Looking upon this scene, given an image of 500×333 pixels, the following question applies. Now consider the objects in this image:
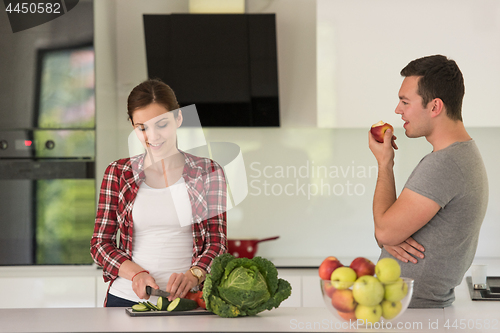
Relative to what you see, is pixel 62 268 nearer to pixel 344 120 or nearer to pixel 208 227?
pixel 208 227

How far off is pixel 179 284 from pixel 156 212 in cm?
25

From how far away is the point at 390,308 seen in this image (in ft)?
3.36

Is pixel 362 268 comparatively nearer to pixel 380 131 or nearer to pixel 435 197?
pixel 435 197

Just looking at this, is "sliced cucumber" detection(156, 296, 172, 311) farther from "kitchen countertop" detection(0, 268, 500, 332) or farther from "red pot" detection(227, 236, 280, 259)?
"red pot" detection(227, 236, 280, 259)

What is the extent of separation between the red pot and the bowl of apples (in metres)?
1.54

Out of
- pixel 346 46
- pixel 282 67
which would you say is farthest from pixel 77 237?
pixel 346 46

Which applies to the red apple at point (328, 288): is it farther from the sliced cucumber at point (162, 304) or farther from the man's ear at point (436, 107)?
the man's ear at point (436, 107)

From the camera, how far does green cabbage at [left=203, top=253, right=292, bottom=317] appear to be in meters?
1.14

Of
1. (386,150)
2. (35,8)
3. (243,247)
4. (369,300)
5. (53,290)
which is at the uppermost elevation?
(35,8)

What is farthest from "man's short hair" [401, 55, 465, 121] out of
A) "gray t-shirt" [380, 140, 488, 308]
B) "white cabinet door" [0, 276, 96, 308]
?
"white cabinet door" [0, 276, 96, 308]

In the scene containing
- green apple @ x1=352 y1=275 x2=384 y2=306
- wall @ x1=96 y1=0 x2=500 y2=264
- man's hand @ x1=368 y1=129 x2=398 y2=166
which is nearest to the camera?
green apple @ x1=352 y1=275 x2=384 y2=306

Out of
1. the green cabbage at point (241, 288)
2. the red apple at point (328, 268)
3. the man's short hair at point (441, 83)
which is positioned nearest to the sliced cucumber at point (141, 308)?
the green cabbage at point (241, 288)

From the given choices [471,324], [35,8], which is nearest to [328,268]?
[471,324]

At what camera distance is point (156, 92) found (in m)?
1.49
